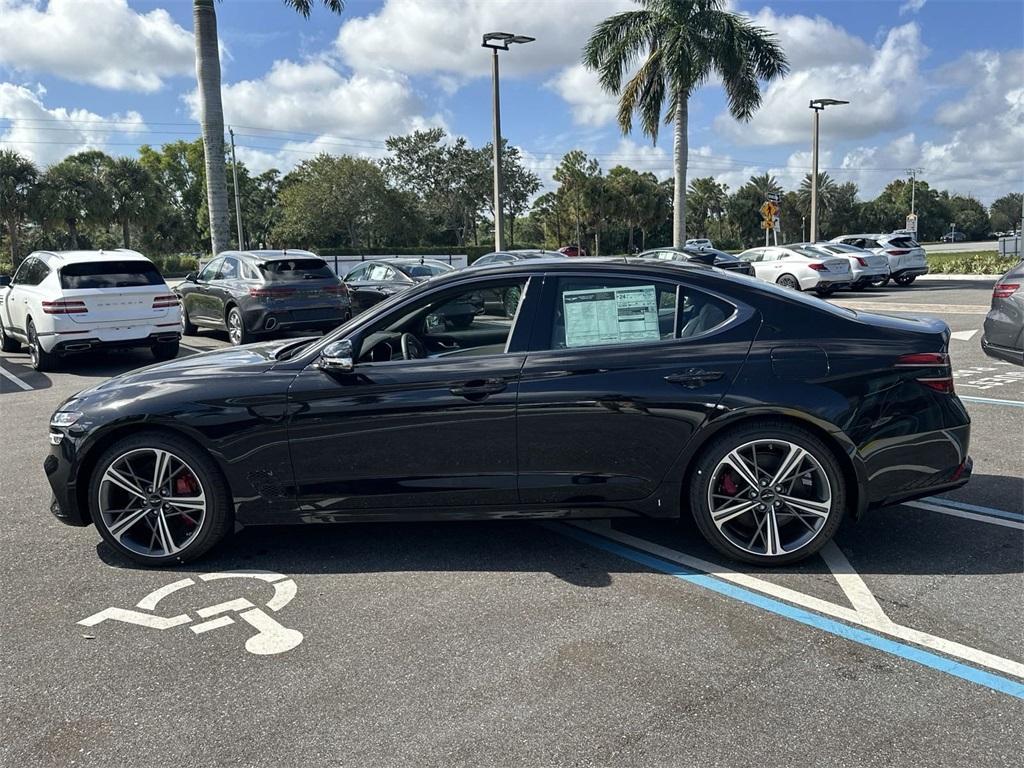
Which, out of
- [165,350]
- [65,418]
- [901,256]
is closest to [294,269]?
[165,350]

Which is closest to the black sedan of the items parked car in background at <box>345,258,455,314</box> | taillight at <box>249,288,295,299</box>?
taillight at <box>249,288,295,299</box>

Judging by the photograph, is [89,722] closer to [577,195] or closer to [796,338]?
[796,338]

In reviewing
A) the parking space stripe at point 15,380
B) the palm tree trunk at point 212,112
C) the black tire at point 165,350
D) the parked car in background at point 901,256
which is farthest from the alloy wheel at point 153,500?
the parked car in background at point 901,256

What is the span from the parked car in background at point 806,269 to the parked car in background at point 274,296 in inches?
541

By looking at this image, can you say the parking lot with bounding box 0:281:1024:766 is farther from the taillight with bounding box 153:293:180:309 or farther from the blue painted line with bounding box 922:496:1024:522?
the taillight with bounding box 153:293:180:309

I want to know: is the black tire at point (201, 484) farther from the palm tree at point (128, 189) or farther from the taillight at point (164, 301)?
the palm tree at point (128, 189)

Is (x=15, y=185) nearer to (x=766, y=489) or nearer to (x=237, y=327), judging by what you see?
(x=237, y=327)

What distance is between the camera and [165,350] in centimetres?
1210

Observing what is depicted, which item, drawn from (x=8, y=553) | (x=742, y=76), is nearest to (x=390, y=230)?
(x=742, y=76)

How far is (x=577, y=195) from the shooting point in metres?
65.7

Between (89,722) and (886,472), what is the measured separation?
142 inches

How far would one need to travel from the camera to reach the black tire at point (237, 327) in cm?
1305

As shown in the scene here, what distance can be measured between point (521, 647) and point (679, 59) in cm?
2418

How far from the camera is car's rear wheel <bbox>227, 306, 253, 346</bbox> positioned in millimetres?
13066
